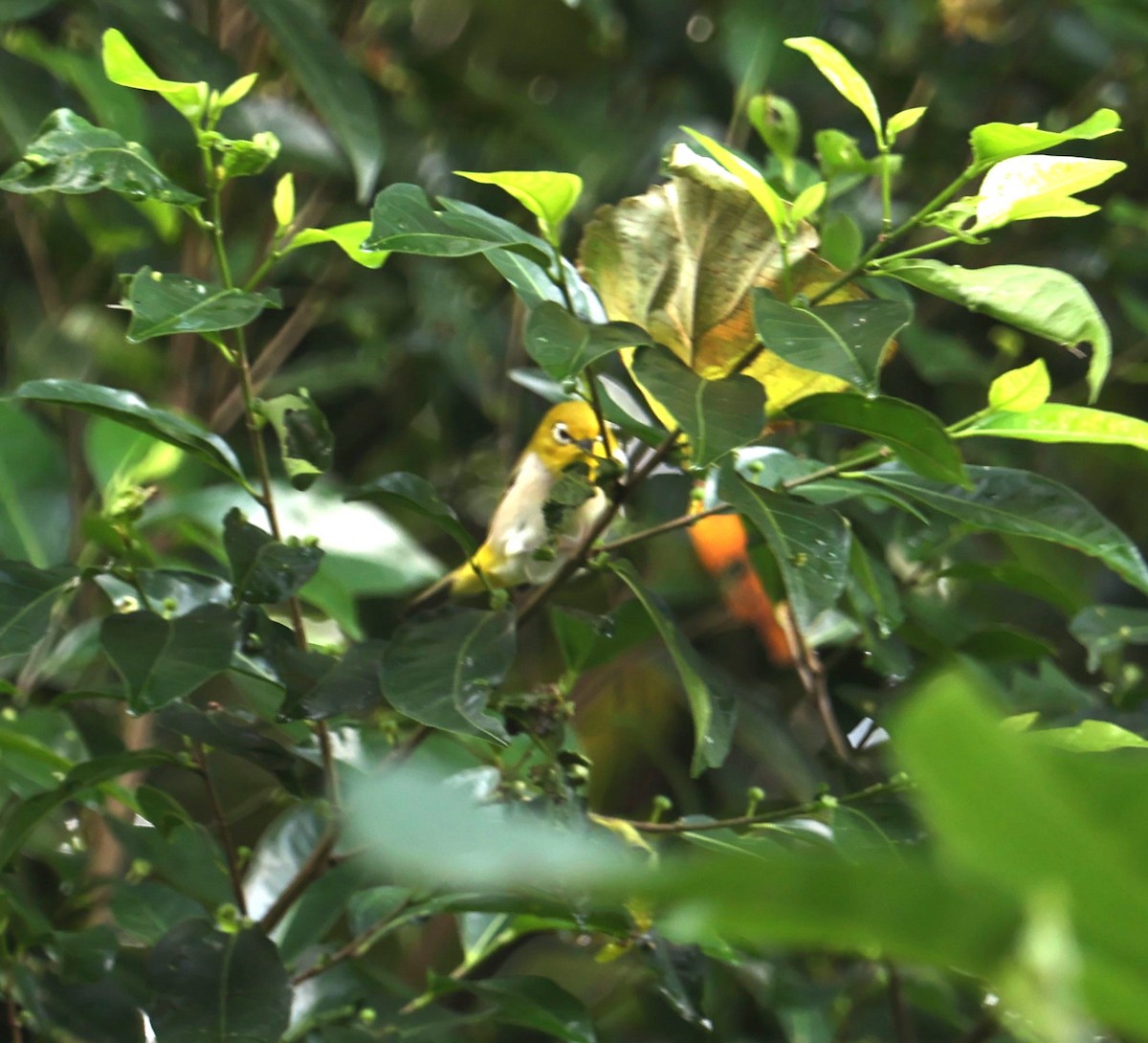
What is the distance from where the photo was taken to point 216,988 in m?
0.61

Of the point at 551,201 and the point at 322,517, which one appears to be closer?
the point at 551,201

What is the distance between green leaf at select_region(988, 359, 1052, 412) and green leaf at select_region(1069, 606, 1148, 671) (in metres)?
0.30

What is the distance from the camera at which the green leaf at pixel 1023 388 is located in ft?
1.95

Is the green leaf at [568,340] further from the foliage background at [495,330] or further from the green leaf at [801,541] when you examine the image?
the foliage background at [495,330]

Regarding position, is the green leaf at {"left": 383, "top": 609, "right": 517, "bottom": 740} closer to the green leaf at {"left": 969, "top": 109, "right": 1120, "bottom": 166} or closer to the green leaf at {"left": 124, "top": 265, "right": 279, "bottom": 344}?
the green leaf at {"left": 124, "top": 265, "right": 279, "bottom": 344}

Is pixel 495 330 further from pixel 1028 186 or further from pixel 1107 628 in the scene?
pixel 1028 186

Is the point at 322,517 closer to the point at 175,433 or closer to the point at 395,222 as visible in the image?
the point at 175,433

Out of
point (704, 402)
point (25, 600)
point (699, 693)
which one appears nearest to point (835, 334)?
point (704, 402)

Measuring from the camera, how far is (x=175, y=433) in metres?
0.64

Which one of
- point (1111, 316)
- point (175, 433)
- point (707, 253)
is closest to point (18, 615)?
point (175, 433)

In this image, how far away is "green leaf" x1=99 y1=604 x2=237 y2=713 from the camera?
1.82 ft

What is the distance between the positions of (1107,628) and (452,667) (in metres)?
0.50

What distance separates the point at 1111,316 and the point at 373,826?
1.38 meters

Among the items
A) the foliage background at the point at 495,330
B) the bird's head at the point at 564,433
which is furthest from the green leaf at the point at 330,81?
the bird's head at the point at 564,433
